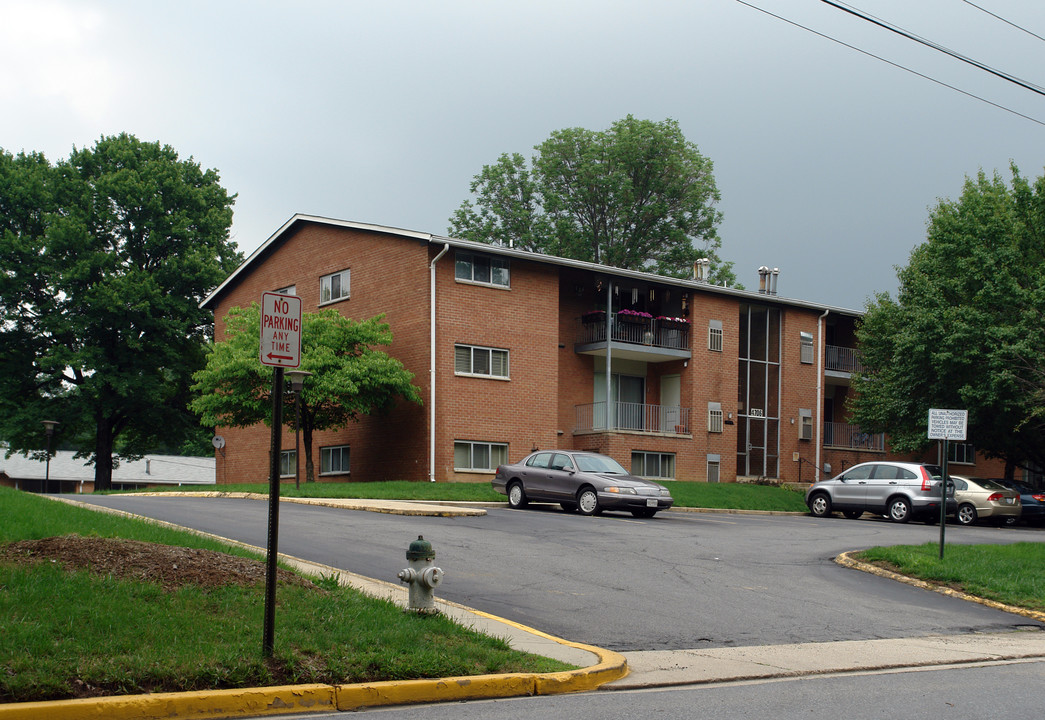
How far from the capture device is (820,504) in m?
29.2

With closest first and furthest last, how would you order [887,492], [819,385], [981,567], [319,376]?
[981,567], [887,492], [319,376], [819,385]

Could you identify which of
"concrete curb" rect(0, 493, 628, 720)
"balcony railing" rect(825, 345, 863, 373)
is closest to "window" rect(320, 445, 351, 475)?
"balcony railing" rect(825, 345, 863, 373)

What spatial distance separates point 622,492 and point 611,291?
12.7 metres

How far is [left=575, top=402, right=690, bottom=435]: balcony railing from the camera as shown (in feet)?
112

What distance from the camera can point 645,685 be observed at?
318 inches

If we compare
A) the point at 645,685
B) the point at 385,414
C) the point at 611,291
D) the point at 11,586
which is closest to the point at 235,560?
the point at 11,586

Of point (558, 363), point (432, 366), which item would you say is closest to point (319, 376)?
point (432, 366)

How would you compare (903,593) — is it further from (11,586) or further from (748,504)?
(748,504)

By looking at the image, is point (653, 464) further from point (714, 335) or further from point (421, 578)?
point (421, 578)

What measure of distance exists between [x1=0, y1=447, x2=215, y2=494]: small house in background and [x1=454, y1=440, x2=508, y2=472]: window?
87.4 feet

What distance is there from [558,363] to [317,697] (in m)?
27.5

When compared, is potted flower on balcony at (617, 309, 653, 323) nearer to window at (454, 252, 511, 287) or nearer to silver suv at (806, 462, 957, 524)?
window at (454, 252, 511, 287)

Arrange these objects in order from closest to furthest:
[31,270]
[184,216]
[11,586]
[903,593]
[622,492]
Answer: [11,586] < [903,593] < [622,492] < [31,270] < [184,216]

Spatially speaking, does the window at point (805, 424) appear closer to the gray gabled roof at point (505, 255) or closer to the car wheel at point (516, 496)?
the gray gabled roof at point (505, 255)
